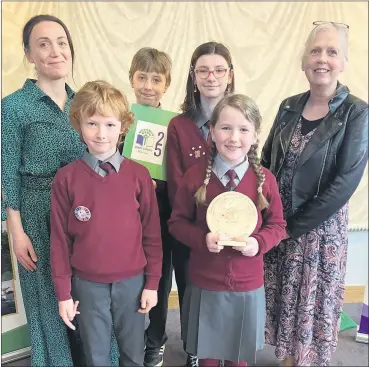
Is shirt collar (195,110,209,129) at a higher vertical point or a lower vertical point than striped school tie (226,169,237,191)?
higher

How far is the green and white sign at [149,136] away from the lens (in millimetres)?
1542

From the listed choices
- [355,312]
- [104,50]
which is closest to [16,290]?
[104,50]

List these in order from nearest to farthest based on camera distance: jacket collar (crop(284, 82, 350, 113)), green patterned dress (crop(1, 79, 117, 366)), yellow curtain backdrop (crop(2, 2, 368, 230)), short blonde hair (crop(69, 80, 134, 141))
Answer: short blonde hair (crop(69, 80, 134, 141)), green patterned dress (crop(1, 79, 117, 366)), jacket collar (crop(284, 82, 350, 113)), yellow curtain backdrop (crop(2, 2, 368, 230))

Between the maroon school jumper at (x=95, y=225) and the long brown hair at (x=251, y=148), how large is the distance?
7.6 inches

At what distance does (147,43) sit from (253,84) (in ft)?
1.93

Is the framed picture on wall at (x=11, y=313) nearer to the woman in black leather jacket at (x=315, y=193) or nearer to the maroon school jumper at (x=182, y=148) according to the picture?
the maroon school jumper at (x=182, y=148)

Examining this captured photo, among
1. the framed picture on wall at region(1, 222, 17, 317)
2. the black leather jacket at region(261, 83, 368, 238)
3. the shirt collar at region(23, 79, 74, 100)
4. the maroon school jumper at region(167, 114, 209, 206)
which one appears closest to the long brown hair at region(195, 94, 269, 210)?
the maroon school jumper at region(167, 114, 209, 206)

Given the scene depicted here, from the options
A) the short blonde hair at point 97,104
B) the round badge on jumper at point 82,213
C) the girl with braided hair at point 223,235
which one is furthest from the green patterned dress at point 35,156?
the girl with braided hair at point 223,235

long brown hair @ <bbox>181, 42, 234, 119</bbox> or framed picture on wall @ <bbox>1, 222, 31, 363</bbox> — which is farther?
framed picture on wall @ <bbox>1, 222, 31, 363</bbox>

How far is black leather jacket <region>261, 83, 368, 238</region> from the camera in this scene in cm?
145

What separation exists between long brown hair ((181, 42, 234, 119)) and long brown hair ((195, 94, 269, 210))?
0.20 m

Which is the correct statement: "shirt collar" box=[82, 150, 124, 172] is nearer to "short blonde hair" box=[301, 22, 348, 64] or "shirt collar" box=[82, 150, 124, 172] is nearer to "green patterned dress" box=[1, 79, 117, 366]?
"green patterned dress" box=[1, 79, 117, 366]

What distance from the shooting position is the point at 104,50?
77.2 inches

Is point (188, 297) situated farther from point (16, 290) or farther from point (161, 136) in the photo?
point (16, 290)
